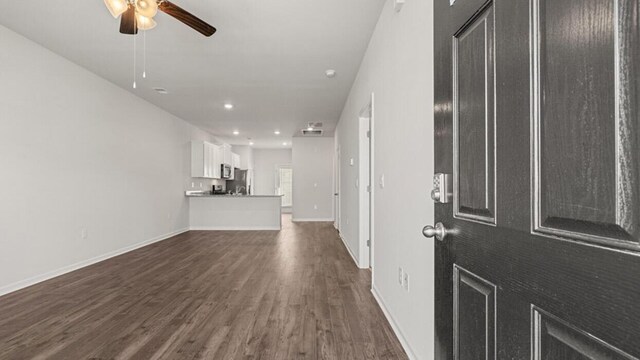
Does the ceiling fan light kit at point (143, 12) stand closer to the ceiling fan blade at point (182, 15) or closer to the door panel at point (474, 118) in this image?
the ceiling fan blade at point (182, 15)

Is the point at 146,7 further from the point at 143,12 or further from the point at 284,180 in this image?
the point at 284,180

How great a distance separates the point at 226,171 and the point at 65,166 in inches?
217

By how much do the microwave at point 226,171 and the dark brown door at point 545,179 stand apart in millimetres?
8803

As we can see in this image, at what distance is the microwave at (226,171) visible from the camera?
921 cm

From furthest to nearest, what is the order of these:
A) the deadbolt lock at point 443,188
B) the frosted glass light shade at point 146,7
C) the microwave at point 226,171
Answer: the microwave at point 226,171, the frosted glass light shade at point 146,7, the deadbolt lock at point 443,188

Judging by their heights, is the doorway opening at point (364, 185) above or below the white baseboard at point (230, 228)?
above

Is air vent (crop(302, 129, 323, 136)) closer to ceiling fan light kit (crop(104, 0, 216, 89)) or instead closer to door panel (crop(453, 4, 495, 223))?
ceiling fan light kit (crop(104, 0, 216, 89))

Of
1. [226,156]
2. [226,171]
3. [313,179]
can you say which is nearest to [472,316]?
[313,179]

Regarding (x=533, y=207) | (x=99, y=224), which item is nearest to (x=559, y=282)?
(x=533, y=207)

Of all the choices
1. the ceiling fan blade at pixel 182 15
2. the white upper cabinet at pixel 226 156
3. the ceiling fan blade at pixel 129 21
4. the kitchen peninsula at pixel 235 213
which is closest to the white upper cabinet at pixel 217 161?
the white upper cabinet at pixel 226 156

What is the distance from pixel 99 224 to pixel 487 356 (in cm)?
507

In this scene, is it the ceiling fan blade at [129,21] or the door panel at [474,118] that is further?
the ceiling fan blade at [129,21]

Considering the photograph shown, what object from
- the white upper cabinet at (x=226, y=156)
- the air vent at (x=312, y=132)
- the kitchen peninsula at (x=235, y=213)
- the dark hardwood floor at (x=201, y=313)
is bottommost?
the dark hardwood floor at (x=201, y=313)

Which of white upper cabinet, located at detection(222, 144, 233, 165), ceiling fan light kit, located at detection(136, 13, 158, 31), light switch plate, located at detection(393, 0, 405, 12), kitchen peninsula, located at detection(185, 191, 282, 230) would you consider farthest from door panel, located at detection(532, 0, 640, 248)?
white upper cabinet, located at detection(222, 144, 233, 165)
